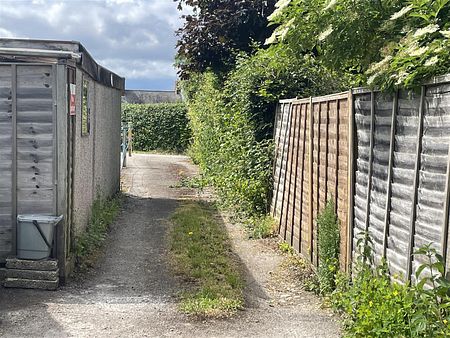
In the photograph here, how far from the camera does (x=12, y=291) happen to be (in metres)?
5.90

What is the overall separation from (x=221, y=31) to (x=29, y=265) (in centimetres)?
978

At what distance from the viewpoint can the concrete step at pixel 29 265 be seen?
238 inches

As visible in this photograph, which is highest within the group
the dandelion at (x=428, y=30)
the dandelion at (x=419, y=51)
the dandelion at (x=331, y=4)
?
the dandelion at (x=331, y=4)

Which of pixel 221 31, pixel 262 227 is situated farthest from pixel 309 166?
pixel 221 31

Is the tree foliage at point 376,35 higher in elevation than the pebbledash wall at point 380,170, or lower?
higher

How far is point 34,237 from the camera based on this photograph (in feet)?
20.1

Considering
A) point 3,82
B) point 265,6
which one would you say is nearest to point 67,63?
point 3,82

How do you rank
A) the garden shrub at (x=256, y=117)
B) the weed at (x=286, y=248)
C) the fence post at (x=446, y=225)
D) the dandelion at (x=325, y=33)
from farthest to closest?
1. the garden shrub at (x=256, y=117)
2. the weed at (x=286, y=248)
3. the dandelion at (x=325, y=33)
4. the fence post at (x=446, y=225)

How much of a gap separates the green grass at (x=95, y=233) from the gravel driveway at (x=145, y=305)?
0.17 m

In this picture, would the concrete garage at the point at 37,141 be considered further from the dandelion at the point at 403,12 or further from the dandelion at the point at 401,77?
the dandelion at the point at 401,77

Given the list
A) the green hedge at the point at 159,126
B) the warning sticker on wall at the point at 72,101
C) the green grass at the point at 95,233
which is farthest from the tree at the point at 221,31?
the green hedge at the point at 159,126

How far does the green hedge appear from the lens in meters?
29.0

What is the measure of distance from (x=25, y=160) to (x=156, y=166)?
14061 millimetres

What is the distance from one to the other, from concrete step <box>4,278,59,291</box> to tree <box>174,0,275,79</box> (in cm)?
901
